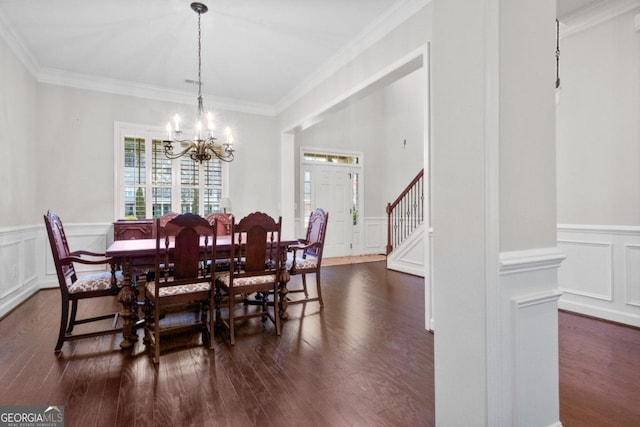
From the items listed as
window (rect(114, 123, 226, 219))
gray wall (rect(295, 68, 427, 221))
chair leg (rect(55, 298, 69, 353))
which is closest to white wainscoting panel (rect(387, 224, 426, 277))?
gray wall (rect(295, 68, 427, 221))

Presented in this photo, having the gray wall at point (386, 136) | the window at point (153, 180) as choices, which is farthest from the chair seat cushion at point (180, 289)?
the gray wall at point (386, 136)

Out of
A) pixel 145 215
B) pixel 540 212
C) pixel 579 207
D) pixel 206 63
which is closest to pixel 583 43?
pixel 579 207

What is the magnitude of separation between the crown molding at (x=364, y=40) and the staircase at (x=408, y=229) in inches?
93.3

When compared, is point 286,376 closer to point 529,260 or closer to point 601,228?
point 529,260

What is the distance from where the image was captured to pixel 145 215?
5.12 meters

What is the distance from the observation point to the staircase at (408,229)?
5.20m

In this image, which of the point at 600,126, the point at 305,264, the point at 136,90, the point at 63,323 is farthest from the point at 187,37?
the point at 600,126

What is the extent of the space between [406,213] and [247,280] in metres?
4.52

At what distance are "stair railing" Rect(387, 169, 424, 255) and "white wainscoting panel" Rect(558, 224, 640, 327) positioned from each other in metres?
2.74

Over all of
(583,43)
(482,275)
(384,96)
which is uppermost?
(384,96)

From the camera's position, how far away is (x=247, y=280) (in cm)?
271

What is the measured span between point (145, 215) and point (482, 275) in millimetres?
5251

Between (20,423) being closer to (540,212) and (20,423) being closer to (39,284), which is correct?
(540,212)
